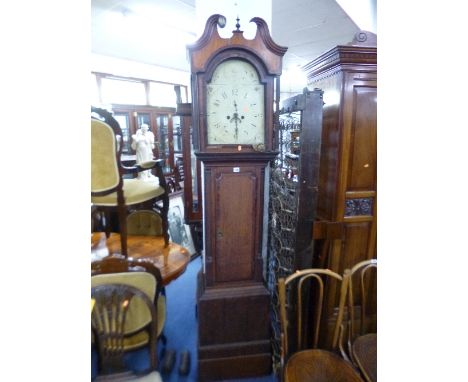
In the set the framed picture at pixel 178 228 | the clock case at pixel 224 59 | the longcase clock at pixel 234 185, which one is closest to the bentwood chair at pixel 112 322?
the longcase clock at pixel 234 185

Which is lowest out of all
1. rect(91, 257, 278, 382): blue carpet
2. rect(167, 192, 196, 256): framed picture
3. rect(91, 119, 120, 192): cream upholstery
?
rect(91, 257, 278, 382): blue carpet

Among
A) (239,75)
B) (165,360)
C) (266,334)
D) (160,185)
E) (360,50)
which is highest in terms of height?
(360,50)

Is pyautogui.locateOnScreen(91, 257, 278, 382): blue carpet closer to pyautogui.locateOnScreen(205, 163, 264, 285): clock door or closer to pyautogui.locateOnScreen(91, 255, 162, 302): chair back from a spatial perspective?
pyautogui.locateOnScreen(91, 255, 162, 302): chair back

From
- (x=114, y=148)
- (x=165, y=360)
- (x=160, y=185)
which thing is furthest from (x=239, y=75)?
(x=165, y=360)

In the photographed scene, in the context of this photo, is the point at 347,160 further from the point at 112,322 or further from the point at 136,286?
the point at 112,322

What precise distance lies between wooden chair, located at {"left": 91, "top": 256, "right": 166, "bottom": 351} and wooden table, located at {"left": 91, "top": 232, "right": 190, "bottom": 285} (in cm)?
36

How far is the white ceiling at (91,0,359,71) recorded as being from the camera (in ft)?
7.32

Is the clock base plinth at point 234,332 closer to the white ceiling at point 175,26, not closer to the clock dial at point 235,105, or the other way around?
the clock dial at point 235,105

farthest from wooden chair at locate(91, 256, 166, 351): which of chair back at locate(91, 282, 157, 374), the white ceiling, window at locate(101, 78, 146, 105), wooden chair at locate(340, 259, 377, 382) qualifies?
window at locate(101, 78, 146, 105)

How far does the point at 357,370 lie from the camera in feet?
4.29

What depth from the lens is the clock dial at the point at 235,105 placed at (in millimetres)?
1396

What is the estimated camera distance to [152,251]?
2.18 meters
